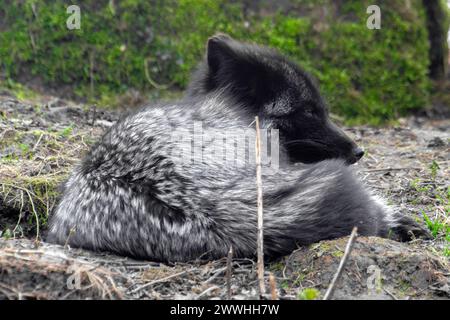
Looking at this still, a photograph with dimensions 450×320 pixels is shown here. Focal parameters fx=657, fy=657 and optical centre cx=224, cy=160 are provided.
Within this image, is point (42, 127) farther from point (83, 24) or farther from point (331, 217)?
point (331, 217)

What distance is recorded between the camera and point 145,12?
9.39m

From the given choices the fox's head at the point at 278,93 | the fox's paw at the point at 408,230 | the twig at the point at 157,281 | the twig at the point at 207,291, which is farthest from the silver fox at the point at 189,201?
the fox's head at the point at 278,93

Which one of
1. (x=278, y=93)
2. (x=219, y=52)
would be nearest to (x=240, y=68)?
(x=219, y=52)

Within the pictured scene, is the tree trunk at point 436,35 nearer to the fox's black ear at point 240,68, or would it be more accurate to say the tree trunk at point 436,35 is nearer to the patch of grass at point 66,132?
the fox's black ear at point 240,68

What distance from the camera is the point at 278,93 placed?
17.6 ft

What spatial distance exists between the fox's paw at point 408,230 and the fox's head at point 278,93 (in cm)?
78

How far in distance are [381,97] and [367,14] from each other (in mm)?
1239

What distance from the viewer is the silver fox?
13.2 feet

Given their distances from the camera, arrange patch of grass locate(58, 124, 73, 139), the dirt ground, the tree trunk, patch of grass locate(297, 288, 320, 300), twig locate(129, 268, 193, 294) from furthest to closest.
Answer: the tree trunk < patch of grass locate(58, 124, 73, 139) < twig locate(129, 268, 193, 294) < the dirt ground < patch of grass locate(297, 288, 320, 300)


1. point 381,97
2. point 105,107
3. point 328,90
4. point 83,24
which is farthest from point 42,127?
point 381,97

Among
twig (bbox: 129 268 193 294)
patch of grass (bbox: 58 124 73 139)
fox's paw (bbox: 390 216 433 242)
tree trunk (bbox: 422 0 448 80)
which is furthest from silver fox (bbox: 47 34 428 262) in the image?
tree trunk (bbox: 422 0 448 80)

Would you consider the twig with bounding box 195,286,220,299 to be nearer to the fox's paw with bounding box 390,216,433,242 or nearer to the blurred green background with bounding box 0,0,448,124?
the fox's paw with bounding box 390,216,433,242

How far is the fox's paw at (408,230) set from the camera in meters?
4.89

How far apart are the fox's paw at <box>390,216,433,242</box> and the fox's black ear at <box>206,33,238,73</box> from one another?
183cm
